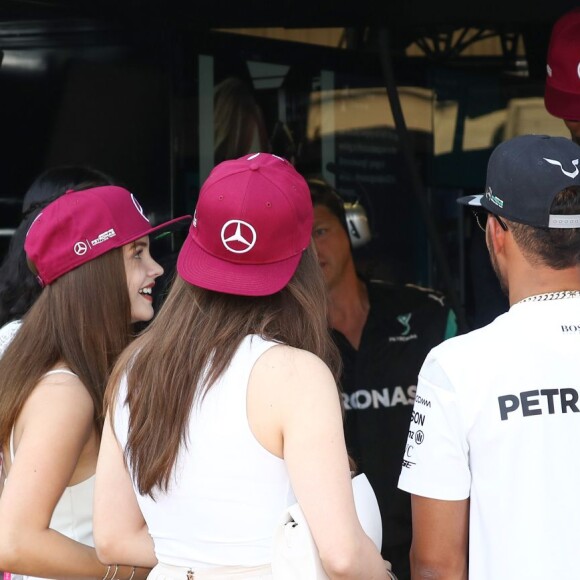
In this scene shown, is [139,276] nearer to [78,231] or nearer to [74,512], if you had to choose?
[78,231]

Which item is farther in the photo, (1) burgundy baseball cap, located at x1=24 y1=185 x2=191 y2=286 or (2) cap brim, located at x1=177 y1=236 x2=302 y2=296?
(1) burgundy baseball cap, located at x1=24 y1=185 x2=191 y2=286

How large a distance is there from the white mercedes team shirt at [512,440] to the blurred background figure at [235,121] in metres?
2.37

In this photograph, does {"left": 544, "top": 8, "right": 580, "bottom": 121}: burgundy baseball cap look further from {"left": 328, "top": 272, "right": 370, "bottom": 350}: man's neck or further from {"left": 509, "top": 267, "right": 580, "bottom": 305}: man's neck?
{"left": 509, "top": 267, "right": 580, "bottom": 305}: man's neck

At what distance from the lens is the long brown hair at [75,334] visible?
2.16 m

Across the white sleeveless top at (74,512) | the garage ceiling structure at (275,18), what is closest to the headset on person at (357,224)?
the garage ceiling structure at (275,18)

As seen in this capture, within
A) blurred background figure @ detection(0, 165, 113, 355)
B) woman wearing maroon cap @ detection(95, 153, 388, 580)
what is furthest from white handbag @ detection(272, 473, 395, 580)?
blurred background figure @ detection(0, 165, 113, 355)

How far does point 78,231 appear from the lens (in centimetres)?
229

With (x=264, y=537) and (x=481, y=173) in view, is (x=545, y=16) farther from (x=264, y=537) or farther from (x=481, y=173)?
(x=264, y=537)

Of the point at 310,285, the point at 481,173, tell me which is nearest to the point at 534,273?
the point at 310,285

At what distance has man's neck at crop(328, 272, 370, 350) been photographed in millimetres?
3664

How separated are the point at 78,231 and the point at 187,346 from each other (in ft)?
1.97

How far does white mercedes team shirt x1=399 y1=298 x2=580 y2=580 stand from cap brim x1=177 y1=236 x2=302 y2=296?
28 cm

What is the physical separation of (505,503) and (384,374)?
1.89 meters

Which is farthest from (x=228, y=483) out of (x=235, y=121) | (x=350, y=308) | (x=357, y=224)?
(x=357, y=224)
